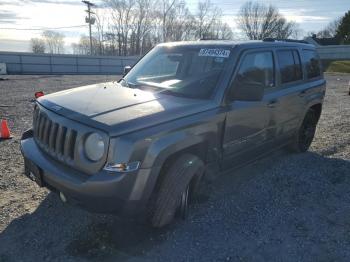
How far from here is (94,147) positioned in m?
3.47

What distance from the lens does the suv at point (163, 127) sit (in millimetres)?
3412

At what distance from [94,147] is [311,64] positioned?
4520 mm

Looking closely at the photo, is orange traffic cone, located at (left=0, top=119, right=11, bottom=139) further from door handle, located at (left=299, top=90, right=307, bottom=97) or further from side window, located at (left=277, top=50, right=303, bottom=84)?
door handle, located at (left=299, top=90, right=307, bottom=97)

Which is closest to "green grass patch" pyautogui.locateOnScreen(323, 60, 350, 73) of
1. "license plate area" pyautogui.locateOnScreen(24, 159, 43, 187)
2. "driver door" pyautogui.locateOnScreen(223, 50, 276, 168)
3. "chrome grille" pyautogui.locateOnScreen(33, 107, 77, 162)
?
"driver door" pyautogui.locateOnScreen(223, 50, 276, 168)

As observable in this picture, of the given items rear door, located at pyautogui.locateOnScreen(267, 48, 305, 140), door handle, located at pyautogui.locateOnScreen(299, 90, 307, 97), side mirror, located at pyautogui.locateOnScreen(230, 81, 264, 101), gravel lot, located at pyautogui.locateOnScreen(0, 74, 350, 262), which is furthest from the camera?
door handle, located at pyautogui.locateOnScreen(299, 90, 307, 97)

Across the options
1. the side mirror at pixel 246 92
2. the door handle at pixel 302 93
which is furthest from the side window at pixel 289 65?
the side mirror at pixel 246 92

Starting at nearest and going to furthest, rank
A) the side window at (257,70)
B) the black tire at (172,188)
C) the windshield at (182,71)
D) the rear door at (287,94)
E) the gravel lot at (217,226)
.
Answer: the gravel lot at (217,226) < the black tire at (172,188) < the windshield at (182,71) < the side window at (257,70) < the rear door at (287,94)

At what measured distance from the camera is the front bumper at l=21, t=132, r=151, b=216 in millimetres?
3342

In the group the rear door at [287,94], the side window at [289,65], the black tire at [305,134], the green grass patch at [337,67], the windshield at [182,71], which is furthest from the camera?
the green grass patch at [337,67]

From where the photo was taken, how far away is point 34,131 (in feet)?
14.1

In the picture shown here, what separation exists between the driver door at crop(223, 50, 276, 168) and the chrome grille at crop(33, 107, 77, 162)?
5.57 feet

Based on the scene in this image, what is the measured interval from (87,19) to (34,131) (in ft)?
160

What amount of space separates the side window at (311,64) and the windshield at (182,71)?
227 cm

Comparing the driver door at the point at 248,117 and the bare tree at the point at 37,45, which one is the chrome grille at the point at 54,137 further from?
the bare tree at the point at 37,45
